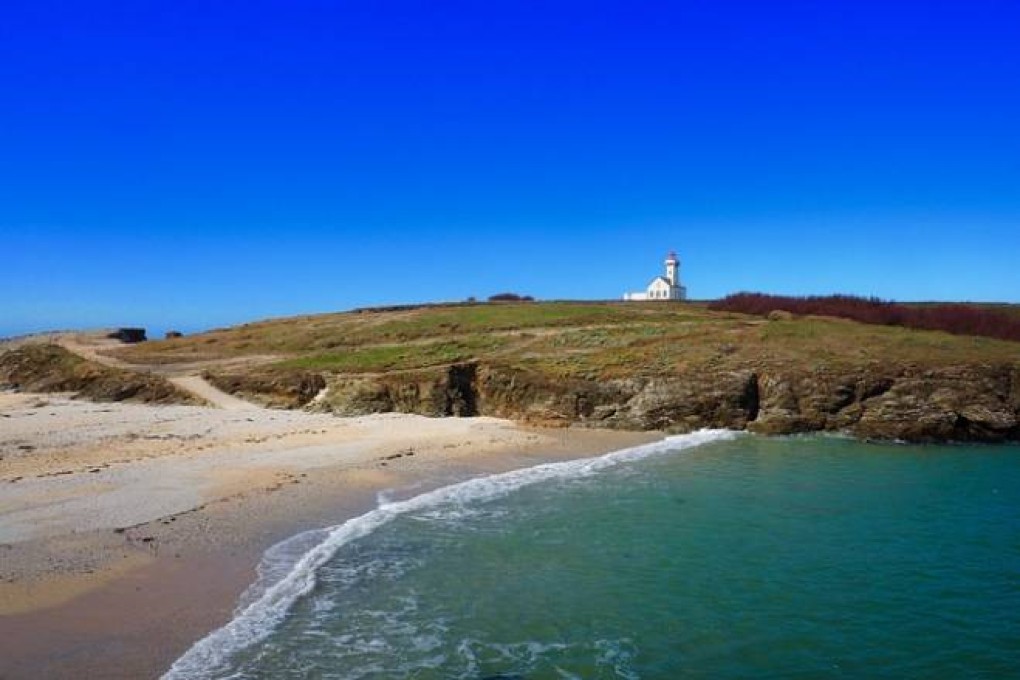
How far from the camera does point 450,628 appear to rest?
1191 cm

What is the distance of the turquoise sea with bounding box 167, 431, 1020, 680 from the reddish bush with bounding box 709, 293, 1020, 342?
2418 centimetres

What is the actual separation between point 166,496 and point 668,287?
74.6 metres

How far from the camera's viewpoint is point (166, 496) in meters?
18.2

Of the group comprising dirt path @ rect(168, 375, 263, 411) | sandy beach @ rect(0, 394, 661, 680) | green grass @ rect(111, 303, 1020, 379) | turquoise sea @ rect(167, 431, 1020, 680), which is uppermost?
green grass @ rect(111, 303, 1020, 379)

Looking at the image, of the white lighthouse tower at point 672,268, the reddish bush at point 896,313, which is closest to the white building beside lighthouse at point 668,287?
the white lighthouse tower at point 672,268

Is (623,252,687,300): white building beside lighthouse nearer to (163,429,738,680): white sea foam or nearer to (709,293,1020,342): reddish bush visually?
(709,293,1020,342): reddish bush

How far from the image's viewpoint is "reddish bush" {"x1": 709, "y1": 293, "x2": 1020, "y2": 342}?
43.3 m

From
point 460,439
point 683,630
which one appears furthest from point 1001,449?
point 683,630

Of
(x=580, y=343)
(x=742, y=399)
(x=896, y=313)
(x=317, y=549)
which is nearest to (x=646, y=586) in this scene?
(x=317, y=549)

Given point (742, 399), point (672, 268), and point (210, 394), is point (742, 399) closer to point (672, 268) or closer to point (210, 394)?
point (210, 394)

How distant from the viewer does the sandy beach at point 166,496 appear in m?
11.0

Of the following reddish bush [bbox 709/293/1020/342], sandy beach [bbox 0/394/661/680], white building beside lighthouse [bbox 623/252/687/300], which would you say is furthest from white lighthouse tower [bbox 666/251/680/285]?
sandy beach [bbox 0/394/661/680]

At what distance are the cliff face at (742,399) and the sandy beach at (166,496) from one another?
1.69 m

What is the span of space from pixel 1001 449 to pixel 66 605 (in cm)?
2954
